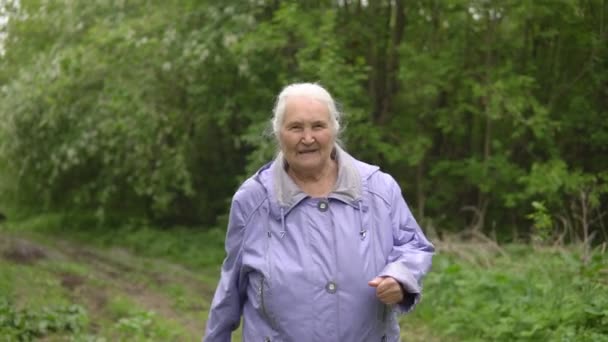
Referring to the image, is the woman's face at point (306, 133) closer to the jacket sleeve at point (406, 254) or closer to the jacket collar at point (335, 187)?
the jacket collar at point (335, 187)

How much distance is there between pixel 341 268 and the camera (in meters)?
3.09

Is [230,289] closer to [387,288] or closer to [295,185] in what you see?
[295,185]

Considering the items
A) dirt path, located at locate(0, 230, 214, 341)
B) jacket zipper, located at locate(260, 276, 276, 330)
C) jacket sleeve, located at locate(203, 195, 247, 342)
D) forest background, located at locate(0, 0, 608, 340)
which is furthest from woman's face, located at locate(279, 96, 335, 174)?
forest background, located at locate(0, 0, 608, 340)

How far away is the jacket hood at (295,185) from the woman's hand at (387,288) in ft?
1.06

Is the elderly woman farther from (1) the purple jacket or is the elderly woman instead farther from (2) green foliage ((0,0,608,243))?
(2) green foliage ((0,0,608,243))

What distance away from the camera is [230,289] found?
3354mm

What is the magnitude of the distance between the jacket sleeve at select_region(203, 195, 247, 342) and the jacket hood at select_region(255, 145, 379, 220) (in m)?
0.15

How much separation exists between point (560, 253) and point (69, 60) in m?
9.05

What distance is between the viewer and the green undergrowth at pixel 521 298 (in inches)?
257

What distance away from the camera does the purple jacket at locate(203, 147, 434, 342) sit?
10.1 feet

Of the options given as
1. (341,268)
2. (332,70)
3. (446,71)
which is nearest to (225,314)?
(341,268)

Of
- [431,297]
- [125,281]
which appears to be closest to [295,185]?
[431,297]

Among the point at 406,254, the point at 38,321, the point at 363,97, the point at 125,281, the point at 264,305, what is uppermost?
the point at 363,97

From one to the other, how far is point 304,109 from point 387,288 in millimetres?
748
